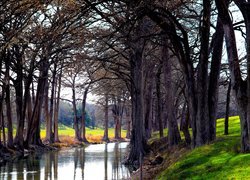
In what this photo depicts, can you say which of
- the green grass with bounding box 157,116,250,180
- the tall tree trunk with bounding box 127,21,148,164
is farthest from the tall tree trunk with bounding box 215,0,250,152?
the tall tree trunk with bounding box 127,21,148,164

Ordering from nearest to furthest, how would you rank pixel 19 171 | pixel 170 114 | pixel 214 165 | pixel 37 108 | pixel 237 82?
pixel 214 165, pixel 237 82, pixel 19 171, pixel 170 114, pixel 37 108

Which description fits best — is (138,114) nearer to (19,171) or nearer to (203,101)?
(19,171)

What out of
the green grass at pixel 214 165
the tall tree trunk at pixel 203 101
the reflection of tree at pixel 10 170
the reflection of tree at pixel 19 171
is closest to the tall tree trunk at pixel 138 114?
the reflection of tree at pixel 19 171

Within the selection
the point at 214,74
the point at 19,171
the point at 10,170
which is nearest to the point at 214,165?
Result: the point at 214,74

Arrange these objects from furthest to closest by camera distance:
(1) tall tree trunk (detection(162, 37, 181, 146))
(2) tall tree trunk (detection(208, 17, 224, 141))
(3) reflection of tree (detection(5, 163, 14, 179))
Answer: (1) tall tree trunk (detection(162, 37, 181, 146)), (3) reflection of tree (detection(5, 163, 14, 179)), (2) tall tree trunk (detection(208, 17, 224, 141))

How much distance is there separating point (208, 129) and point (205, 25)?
160 inches

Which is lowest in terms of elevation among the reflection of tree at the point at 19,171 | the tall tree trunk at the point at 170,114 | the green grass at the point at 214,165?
the reflection of tree at the point at 19,171

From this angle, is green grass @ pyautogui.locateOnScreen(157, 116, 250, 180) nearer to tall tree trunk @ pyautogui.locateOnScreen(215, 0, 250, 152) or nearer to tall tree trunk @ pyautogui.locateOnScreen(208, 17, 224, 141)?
tall tree trunk @ pyautogui.locateOnScreen(215, 0, 250, 152)

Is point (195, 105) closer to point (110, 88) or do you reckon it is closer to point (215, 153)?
point (215, 153)

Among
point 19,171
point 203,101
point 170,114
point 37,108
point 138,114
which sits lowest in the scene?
point 19,171

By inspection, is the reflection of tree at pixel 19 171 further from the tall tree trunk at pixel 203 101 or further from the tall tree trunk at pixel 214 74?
the tall tree trunk at pixel 214 74

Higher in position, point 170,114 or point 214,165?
point 170,114

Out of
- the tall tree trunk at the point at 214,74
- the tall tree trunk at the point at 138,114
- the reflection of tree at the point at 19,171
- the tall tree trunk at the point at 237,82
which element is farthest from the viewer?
the tall tree trunk at the point at 138,114

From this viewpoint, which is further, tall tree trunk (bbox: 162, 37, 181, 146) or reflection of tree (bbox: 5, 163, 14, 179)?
tall tree trunk (bbox: 162, 37, 181, 146)
